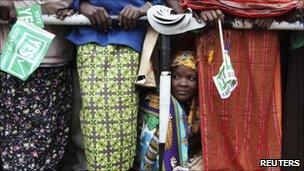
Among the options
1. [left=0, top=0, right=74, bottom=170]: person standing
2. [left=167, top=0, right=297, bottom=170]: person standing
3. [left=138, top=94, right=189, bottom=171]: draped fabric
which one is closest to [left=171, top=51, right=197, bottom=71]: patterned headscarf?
[left=167, top=0, right=297, bottom=170]: person standing

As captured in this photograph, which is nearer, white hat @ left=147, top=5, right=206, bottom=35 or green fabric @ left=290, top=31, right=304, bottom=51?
white hat @ left=147, top=5, right=206, bottom=35

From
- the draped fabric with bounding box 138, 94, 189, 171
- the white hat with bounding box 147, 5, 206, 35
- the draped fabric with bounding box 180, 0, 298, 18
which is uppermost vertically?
the draped fabric with bounding box 180, 0, 298, 18

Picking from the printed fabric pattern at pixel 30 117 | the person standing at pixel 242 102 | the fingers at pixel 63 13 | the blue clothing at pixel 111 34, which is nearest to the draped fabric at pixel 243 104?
the person standing at pixel 242 102

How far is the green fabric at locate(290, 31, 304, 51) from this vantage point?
288 cm

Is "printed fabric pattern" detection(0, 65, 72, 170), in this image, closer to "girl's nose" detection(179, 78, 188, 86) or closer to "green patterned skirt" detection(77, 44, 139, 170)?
"green patterned skirt" detection(77, 44, 139, 170)

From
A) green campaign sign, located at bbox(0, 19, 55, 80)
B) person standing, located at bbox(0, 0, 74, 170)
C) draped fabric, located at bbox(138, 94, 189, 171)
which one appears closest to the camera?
green campaign sign, located at bbox(0, 19, 55, 80)

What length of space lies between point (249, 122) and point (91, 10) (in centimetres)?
115

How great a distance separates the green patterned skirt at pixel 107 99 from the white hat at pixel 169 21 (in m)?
0.22

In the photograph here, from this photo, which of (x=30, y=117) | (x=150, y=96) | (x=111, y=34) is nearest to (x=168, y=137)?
(x=150, y=96)

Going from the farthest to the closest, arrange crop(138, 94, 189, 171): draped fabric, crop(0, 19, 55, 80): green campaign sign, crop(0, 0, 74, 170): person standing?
crop(138, 94, 189, 171): draped fabric < crop(0, 0, 74, 170): person standing < crop(0, 19, 55, 80): green campaign sign

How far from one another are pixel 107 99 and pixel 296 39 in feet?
3.98

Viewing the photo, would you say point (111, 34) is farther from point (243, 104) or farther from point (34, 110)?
point (243, 104)

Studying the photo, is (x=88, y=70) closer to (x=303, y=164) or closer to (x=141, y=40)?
(x=141, y=40)

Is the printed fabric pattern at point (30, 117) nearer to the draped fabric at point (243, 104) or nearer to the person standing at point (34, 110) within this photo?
the person standing at point (34, 110)
